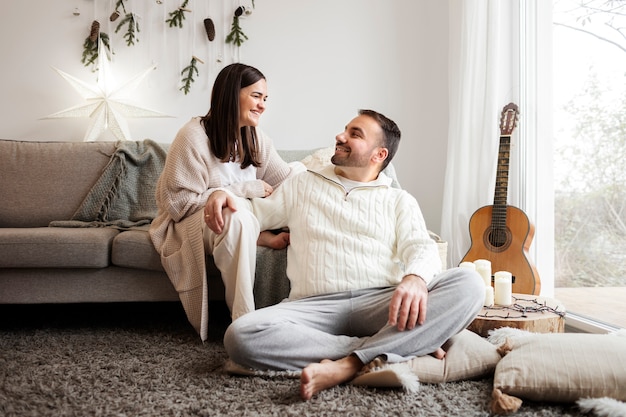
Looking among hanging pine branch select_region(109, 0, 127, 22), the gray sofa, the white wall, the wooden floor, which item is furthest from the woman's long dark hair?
the wooden floor

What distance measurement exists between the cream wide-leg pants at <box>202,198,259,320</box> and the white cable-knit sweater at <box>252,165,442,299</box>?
5.6 inches

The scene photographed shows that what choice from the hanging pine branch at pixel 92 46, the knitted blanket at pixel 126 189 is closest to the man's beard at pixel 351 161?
the knitted blanket at pixel 126 189

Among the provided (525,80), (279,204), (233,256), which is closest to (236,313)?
(233,256)

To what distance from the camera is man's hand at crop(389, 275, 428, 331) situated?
1454mm

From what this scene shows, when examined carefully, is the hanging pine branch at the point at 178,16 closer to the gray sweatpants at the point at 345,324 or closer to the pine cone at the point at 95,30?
the pine cone at the point at 95,30

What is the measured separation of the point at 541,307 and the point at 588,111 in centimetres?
104

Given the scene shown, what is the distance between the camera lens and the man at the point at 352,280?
1.50m

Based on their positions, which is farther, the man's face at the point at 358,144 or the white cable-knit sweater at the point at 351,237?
the man's face at the point at 358,144

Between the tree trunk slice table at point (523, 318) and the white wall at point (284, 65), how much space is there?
155 centimetres

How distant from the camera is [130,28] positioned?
10.6ft

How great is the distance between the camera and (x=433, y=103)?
3.50 m

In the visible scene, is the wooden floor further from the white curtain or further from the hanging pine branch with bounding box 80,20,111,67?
the hanging pine branch with bounding box 80,20,111,67

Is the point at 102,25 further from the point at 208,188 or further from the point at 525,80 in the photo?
the point at 525,80

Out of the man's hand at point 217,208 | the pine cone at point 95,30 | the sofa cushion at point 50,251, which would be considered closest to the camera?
the man's hand at point 217,208
